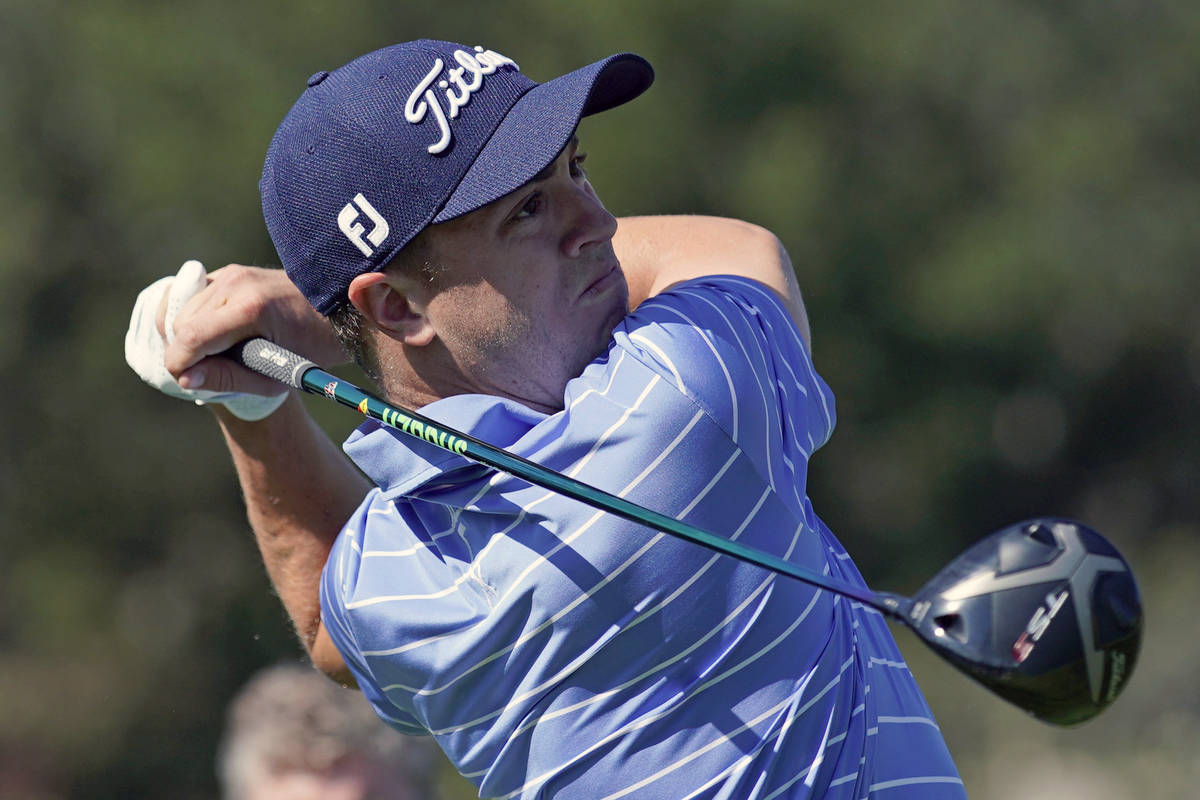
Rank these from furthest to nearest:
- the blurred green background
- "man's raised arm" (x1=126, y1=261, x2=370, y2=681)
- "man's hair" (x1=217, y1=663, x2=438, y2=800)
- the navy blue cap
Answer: the blurred green background, "man's hair" (x1=217, y1=663, x2=438, y2=800), "man's raised arm" (x1=126, y1=261, x2=370, y2=681), the navy blue cap

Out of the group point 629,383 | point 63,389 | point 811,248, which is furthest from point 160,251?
Answer: point 629,383

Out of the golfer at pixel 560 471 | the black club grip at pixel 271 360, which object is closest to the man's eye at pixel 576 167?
the golfer at pixel 560 471

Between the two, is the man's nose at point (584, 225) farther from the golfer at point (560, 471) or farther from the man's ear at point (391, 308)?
the man's ear at point (391, 308)

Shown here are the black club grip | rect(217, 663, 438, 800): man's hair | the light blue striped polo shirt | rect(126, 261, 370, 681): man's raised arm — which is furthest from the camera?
rect(217, 663, 438, 800): man's hair

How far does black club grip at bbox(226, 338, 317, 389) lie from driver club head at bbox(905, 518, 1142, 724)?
114 centimetres

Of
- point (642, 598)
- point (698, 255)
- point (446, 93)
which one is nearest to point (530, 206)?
point (446, 93)

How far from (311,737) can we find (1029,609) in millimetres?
1919

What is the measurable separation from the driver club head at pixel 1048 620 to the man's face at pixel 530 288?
668 millimetres

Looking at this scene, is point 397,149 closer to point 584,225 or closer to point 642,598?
point 584,225

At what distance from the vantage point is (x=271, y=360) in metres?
2.55

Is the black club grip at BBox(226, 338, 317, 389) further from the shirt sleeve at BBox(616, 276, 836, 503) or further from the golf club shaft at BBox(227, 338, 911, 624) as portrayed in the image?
the shirt sleeve at BBox(616, 276, 836, 503)

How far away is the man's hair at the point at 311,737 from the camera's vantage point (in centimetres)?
329

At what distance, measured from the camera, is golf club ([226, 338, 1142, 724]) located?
1.79 m

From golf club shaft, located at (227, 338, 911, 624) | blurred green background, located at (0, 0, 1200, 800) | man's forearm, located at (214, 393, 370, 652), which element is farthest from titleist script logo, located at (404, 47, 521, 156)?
blurred green background, located at (0, 0, 1200, 800)
